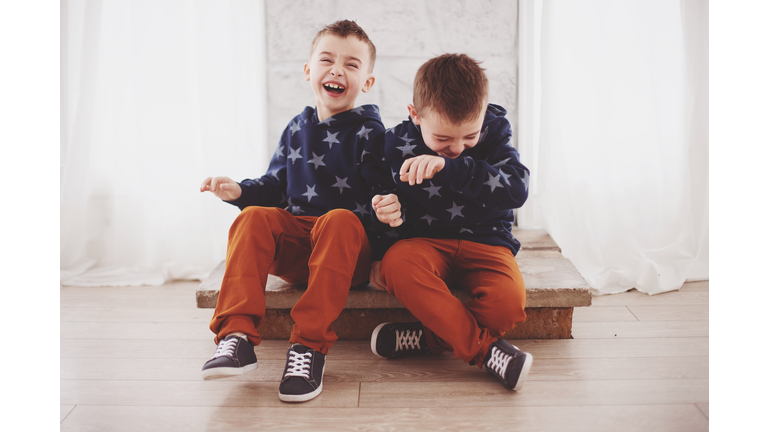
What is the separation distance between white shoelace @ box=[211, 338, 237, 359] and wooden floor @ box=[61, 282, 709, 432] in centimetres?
8

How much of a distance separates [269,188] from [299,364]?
445 mm

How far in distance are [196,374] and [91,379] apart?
0.21 meters

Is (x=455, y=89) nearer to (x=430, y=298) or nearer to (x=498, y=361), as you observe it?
(x=430, y=298)

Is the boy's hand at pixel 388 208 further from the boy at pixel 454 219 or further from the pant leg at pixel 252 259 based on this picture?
the pant leg at pixel 252 259

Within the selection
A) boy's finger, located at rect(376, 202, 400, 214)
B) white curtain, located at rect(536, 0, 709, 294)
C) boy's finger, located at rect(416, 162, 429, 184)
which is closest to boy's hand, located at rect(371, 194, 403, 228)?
boy's finger, located at rect(376, 202, 400, 214)

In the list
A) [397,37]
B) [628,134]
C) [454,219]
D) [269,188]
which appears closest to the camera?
[454,219]

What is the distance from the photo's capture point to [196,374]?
3.38 feet

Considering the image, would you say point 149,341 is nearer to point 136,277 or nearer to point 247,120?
point 136,277

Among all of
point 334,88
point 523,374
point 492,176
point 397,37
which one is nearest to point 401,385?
point 523,374

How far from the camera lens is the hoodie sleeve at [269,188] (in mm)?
1163

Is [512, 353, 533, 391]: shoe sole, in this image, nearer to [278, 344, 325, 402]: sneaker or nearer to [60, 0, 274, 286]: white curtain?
[278, 344, 325, 402]: sneaker

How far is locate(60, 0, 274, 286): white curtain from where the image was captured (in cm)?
162

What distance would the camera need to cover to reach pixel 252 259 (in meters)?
1.00

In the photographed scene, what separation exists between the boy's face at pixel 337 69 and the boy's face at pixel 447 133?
0.22m
